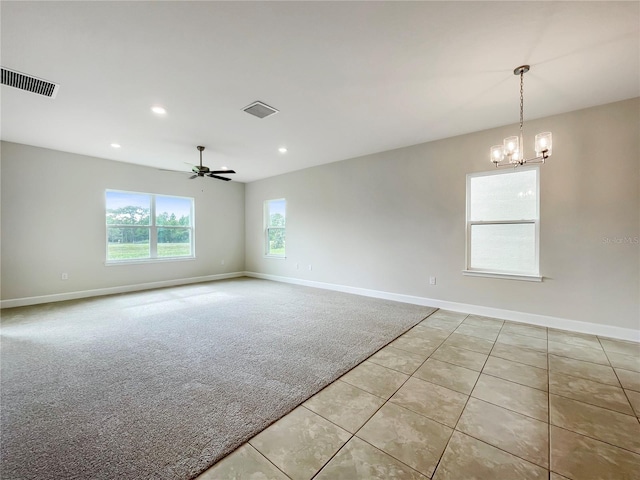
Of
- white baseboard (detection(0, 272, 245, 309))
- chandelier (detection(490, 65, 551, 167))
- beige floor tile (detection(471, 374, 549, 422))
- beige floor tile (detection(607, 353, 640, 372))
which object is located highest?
chandelier (detection(490, 65, 551, 167))

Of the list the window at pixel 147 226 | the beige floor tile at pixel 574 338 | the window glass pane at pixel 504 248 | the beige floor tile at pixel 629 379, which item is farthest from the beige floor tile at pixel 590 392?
the window at pixel 147 226

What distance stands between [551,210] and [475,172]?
1.07 meters

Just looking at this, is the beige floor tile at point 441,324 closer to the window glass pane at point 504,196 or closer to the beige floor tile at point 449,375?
the beige floor tile at point 449,375

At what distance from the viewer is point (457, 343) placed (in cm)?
291

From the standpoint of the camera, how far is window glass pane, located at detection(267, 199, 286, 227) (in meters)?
6.78

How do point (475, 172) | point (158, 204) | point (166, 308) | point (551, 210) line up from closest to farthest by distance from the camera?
point (551, 210) < point (475, 172) < point (166, 308) < point (158, 204)

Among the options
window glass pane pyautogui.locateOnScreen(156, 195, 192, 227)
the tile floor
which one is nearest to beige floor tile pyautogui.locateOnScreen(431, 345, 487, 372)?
the tile floor

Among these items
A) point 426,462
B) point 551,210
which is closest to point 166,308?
point 426,462

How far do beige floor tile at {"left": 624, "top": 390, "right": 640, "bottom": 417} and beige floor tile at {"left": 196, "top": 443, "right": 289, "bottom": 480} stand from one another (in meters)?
2.48

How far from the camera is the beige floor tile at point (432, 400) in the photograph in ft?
5.80

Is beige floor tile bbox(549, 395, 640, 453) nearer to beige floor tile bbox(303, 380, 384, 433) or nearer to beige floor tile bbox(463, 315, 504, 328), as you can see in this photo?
beige floor tile bbox(303, 380, 384, 433)

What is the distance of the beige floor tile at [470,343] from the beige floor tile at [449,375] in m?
0.50

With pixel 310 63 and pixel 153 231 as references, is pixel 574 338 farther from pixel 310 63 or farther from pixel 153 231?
pixel 153 231

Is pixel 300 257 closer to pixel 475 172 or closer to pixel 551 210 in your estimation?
pixel 475 172
